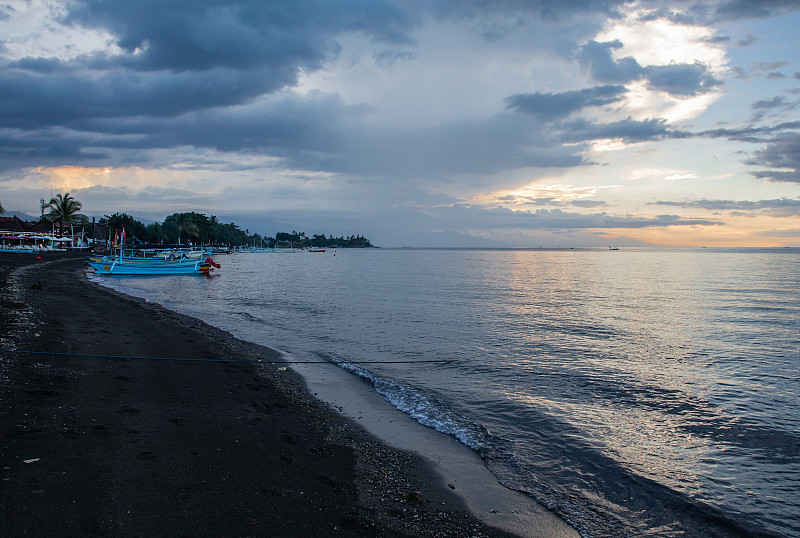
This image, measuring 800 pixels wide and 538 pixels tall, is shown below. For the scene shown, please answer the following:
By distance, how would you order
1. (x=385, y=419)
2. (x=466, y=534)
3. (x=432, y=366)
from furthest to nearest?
(x=432, y=366)
(x=385, y=419)
(x=466, y=534)

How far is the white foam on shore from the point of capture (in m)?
6.30

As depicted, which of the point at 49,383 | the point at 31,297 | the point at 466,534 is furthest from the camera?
the point at 31,297

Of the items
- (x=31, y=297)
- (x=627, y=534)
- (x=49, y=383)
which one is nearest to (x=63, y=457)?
(x=49, y=383)

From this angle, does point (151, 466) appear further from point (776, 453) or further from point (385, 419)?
point (776, 453)

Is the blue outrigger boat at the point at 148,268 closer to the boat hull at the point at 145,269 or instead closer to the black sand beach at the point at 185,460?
the boat hull at the point at 145,269

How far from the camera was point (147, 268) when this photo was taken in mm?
57906

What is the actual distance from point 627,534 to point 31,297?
1114 inches

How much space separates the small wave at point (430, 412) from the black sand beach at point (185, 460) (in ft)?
5.89

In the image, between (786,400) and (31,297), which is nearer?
(786,400)

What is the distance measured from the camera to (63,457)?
5.96 metres

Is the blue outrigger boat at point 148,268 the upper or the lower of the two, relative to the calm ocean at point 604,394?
upper

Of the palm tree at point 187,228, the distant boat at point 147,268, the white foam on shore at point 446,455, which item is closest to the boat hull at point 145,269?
the distant boat at point 147,268

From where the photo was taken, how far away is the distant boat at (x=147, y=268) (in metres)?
54.0

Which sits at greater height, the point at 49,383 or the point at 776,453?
the point at 49,383
